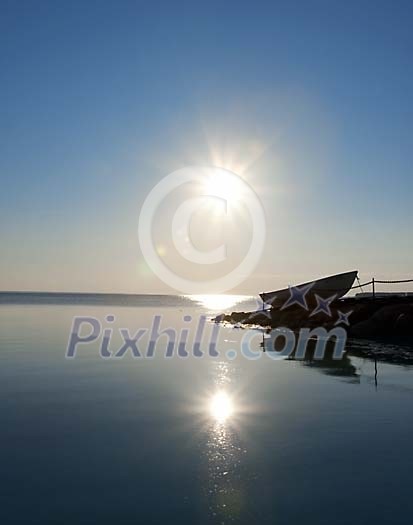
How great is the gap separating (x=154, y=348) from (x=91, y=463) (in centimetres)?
2098

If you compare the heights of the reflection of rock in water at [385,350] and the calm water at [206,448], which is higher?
the reflection of rock in water at [385,350]

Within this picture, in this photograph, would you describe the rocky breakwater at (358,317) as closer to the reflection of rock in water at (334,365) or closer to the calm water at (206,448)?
the reflection of rock in water at (334,365)

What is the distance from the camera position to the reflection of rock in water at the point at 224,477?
25.0ft

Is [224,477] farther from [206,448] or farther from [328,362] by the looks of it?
[328,362]

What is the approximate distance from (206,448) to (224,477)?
183 cm

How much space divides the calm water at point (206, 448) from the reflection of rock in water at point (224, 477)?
0.03m

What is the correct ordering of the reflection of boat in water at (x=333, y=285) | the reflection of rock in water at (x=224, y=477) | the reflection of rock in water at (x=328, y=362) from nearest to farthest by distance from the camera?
the reflection of rock in water at (x=224, y=477), the reflection of rock in water at (x=328, y=362), the reflection of boat in water at (x=333, y=285)

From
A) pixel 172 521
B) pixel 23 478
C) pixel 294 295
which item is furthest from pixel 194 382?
pixel 294 295

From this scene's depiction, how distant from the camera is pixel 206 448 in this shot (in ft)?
35.4

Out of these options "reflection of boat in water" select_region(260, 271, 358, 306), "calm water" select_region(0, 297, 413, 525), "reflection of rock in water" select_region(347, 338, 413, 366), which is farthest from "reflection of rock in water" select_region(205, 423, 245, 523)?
"reflection of boat in water" select_region(260, 271, 358, 306)

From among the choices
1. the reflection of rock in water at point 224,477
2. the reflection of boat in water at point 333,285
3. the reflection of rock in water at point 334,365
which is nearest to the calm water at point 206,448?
the reflection of rock in water at point 224,477

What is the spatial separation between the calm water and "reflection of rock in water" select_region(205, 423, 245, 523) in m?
0.03

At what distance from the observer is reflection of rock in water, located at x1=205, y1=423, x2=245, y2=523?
7633mm

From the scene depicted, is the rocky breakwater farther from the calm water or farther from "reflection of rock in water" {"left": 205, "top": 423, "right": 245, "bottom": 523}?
"reflection of rock in water" {"left": 205, "top": 423, "right": 245, "bottom": 523}
